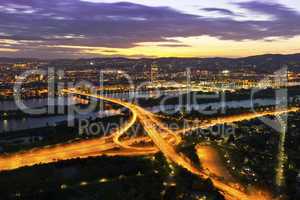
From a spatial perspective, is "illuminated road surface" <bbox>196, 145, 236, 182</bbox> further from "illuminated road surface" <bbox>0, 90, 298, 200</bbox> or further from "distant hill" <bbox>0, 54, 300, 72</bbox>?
"distant hill" <bbox>0, 54, 300, 72</bbox>

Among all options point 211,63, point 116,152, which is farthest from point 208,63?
point 116,152

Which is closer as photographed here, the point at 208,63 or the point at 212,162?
the point at 212,162

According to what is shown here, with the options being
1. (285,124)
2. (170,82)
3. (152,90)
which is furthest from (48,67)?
(285,124)

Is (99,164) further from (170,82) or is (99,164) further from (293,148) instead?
(170,82)

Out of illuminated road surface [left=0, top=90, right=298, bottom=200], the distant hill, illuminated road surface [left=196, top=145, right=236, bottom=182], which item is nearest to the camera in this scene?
illuminated road surface [left=0, top=90, right=298, bottom=200]

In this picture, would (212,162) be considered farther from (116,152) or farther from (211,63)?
(211,63)

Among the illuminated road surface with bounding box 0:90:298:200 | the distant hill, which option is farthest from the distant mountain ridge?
the illuminated road surface with bounding box 0:90:298:200

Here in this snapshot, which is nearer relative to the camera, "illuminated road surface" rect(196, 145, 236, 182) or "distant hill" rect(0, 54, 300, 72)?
"illuminated road surface" rect(196, 145, 236, 182)

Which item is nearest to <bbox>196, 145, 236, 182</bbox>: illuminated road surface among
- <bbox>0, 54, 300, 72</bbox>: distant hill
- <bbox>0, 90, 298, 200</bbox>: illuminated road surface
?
<bbox>0, 90, 298, 200</bbox>: illuminated road surface

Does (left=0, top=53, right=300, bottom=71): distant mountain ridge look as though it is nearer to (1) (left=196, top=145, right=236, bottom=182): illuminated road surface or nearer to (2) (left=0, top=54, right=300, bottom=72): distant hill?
(2) (left=0, top=54, right=300, bottom=72): distant hill

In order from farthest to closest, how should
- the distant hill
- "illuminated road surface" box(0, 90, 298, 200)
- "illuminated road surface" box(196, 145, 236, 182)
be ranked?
the distant hill, "illuminated road surface" box(196, 145, 236, 182), "illuminated road surface" box(0, 90, 298, 200)

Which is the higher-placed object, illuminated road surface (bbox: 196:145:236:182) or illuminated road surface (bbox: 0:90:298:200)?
illuminated road surface (bbox: 0:90:298:200)
